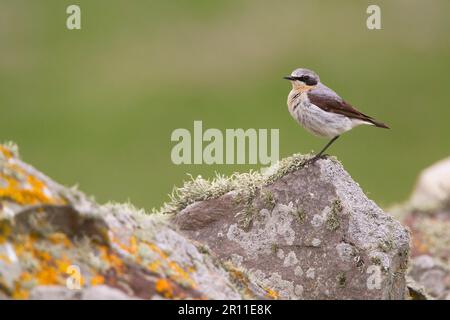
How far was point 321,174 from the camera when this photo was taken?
9.38m

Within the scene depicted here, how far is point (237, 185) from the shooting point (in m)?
9.71

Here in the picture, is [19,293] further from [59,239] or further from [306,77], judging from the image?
[306,77]

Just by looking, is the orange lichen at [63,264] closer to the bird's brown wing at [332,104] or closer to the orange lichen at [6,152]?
the orange lichen at [6,152]

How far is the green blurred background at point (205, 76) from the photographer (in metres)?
31.5

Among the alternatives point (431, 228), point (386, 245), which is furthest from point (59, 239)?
point (431, 228)

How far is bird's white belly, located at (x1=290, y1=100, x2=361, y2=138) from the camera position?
1046 cm

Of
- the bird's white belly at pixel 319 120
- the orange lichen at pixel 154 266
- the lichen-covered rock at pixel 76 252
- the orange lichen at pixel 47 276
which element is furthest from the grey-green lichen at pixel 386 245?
the orange lichen at pixel 47 276

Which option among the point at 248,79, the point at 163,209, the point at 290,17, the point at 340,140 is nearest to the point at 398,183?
the point at 340,140

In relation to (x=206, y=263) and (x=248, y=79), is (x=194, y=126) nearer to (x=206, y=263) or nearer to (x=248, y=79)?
(x=248, y=79)

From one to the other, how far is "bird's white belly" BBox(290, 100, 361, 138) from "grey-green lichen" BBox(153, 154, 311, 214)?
2.98 feet

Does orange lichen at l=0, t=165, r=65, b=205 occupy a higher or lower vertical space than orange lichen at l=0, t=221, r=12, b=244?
higher

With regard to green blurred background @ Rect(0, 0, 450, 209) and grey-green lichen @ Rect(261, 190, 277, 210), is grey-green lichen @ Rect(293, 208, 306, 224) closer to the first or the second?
grey-green lichen @ Rect(261, 190, 277, 210)

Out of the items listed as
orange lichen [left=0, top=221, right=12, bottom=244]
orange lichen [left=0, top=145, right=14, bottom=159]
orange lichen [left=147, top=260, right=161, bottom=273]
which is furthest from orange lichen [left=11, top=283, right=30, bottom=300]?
orange lichen [left=0, top=145, right=14, bottom=159]

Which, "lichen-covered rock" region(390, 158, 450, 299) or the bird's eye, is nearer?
the bird's eye
